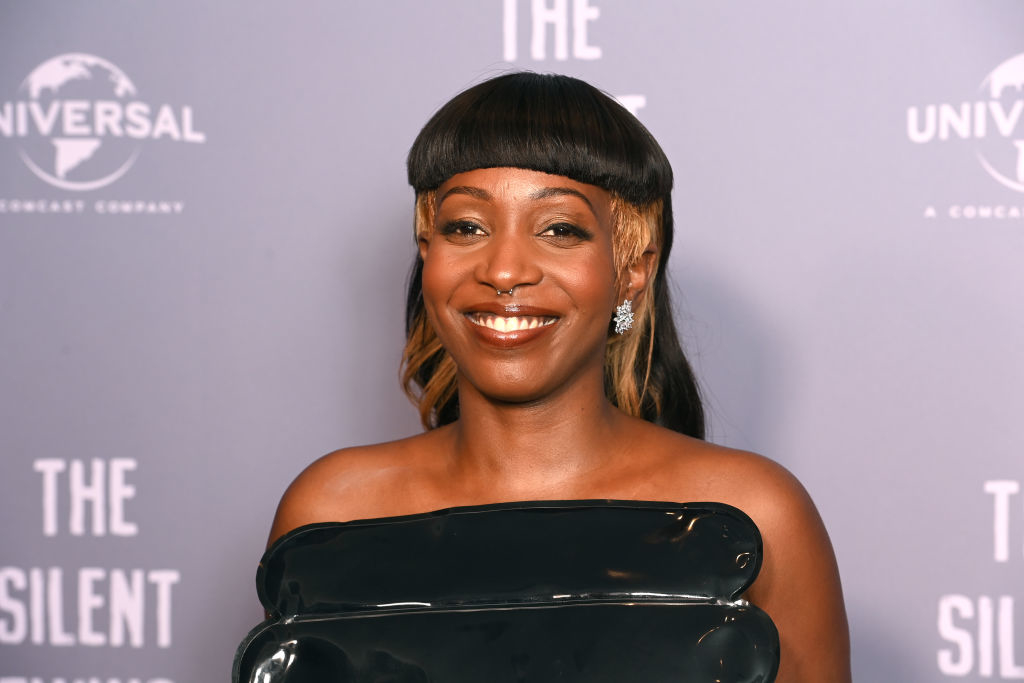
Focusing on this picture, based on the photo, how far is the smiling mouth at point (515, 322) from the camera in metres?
1.13

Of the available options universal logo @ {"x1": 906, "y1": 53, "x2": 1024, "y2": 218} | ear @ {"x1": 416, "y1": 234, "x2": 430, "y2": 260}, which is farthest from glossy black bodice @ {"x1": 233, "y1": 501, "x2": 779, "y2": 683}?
universal logo @ {"x1": 906, "y1": 53, "x2": 1024, "y2": 218}

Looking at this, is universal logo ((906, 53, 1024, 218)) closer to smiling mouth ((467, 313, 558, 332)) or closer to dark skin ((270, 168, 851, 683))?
dark skin ((270, 168, 851, 683))

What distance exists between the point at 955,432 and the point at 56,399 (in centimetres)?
150

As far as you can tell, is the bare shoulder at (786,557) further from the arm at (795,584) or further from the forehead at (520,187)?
the forehead at (520,187)

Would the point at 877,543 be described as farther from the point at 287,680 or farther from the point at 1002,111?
the point at 287,680

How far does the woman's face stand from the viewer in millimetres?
1122

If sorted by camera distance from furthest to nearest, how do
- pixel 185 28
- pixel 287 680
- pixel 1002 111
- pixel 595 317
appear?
pixel 185 28 < pixel 1002 111 < pixel 595 317 < pixel 287 680

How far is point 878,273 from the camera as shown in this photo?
5.89ft

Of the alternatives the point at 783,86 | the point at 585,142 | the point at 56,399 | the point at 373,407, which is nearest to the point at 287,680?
the point at 585,142

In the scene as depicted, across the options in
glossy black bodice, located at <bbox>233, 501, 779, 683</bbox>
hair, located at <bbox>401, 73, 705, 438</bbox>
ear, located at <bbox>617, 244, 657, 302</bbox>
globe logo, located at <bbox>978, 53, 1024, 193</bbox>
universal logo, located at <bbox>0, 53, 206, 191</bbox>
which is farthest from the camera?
universal logo, located at <bbox>0, 53, 206, 191</bbox>

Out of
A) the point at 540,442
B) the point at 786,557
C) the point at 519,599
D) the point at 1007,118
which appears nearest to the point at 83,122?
the point at 540,442

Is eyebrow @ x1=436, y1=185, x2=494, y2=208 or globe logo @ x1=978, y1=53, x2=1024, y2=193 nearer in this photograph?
eyebrow @ x1=436, y1=185, x2=494, y2=208

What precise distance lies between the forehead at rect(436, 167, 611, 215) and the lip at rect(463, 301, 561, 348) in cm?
11

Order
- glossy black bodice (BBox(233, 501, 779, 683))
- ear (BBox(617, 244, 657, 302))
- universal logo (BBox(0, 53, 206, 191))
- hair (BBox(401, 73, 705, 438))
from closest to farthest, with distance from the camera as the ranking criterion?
1. glossy black bodice (BBox(233, 501, 779, 683))
2. hair (BBox(401, 73, 705, 438))
3. ear (BBox(617, 244, 657, 302))
4. universal logo (BBox(0, 53, 206, 191))
